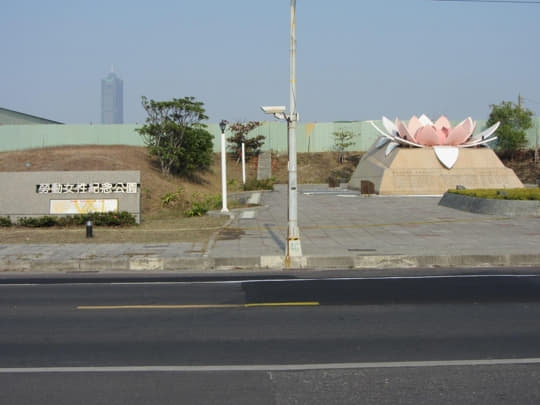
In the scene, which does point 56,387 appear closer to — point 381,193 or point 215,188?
point 381,193

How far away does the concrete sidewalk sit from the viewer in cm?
1232

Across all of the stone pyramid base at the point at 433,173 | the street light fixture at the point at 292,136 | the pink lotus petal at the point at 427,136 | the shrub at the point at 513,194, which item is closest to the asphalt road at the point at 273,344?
the street light fixture at the point at 292,136

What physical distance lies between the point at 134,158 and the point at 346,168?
21463mm

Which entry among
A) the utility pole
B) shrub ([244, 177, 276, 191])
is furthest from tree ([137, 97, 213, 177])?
the utility pole

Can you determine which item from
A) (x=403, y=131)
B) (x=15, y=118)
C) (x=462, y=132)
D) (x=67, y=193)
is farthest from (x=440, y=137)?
(x=15, y=118)

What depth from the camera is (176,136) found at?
130 ft

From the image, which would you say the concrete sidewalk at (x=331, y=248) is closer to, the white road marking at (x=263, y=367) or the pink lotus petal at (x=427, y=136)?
the white road marking at (x=263, y=367)

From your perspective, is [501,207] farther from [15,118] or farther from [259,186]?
[15,118]

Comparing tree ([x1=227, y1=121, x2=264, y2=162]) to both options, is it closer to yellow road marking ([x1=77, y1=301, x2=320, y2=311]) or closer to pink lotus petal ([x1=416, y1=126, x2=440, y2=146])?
pink lotus petal ([x1=416, y1=126, x2=440, y2=146])

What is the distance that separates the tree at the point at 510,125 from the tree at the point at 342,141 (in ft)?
41.7

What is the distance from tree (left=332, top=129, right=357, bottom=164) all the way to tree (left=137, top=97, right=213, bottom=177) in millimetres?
18713

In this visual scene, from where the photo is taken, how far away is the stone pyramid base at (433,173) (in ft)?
107

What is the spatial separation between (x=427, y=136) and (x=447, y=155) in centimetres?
160

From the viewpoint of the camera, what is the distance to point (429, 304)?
8.12 m
